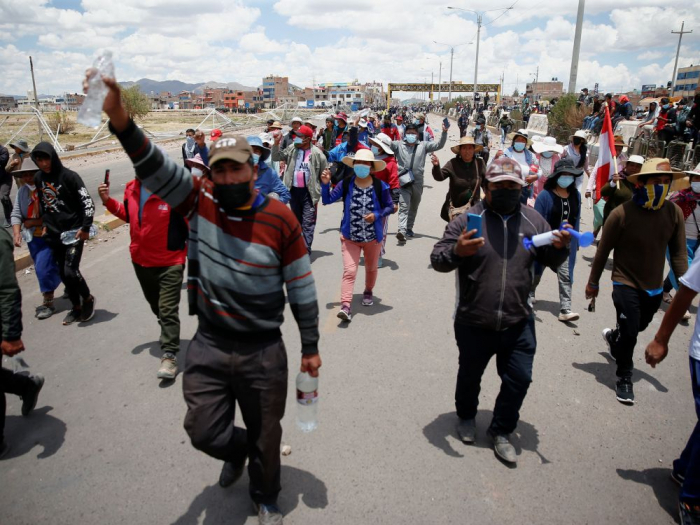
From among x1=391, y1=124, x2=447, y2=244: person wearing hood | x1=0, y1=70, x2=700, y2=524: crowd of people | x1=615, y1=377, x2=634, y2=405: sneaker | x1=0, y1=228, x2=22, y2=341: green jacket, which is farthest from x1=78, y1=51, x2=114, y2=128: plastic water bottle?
x1=391, y1=124, x2=447, y2=244: person wearing hood

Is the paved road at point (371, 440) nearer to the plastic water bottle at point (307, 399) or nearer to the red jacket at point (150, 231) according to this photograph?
the plastic water bottle at point (307, 399)

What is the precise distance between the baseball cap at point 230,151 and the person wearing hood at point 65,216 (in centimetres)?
361

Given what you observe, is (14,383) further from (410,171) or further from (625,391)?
(410,171)

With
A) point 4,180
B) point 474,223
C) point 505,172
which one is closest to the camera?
point 474,223

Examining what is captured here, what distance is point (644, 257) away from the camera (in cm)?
403

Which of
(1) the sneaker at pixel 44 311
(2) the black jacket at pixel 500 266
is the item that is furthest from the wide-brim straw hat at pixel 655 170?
(1) the sneaker at pixel 44 311

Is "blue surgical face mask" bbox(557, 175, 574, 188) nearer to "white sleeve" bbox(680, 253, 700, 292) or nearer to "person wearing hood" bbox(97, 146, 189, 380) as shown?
"white sleeve" bbox(680, 253, 700, 292)

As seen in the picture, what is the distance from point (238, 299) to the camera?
8.11 feet

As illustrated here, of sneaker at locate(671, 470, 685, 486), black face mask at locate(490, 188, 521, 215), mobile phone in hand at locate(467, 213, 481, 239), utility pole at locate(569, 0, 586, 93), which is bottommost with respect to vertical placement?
sneaker at locate(671, 470, 685, 486)

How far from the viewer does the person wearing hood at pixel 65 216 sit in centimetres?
534

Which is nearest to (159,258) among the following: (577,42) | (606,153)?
(606,153)

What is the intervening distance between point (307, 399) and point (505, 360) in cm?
142

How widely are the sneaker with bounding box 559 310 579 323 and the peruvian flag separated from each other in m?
1.58

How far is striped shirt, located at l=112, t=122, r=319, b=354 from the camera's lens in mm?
2436
